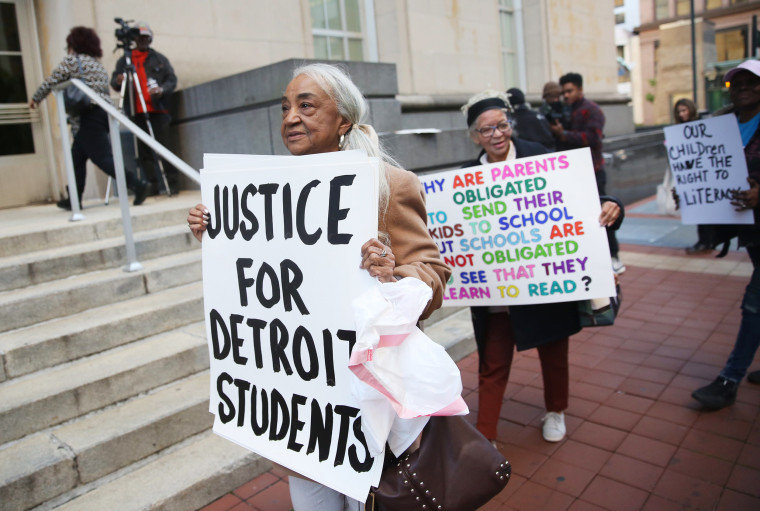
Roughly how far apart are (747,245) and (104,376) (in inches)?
156

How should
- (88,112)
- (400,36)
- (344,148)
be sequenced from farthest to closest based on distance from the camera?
(400,36)
(88,112)
(344,148)

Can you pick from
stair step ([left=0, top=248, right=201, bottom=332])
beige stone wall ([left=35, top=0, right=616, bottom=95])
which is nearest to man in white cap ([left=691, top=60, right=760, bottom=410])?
stair step ([left=0, top=248, right=201, bottom=332])

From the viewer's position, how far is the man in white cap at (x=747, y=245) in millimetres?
3590

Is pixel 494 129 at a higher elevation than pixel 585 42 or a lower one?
lower

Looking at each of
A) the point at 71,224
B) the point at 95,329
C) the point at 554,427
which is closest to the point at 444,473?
the point at 554,427

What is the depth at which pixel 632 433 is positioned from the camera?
3494 mm

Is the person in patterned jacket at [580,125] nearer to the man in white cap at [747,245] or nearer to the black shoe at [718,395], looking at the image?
the man in white cap at [747,245]

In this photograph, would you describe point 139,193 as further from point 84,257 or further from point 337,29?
point 337,29

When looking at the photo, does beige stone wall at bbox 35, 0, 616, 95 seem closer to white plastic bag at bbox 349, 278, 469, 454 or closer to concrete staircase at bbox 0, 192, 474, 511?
concrete staircase at bbox 0, 192, 474, 511

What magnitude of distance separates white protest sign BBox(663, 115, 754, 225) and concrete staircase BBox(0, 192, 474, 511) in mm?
2001

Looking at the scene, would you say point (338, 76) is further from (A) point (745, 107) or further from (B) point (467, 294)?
(A) point (745, 107)

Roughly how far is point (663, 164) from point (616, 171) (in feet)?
7.00

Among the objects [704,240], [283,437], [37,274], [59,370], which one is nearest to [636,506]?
[283,437]

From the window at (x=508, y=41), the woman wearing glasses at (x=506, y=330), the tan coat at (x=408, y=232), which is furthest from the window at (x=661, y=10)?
the tan coat at (x=408, y=232)
